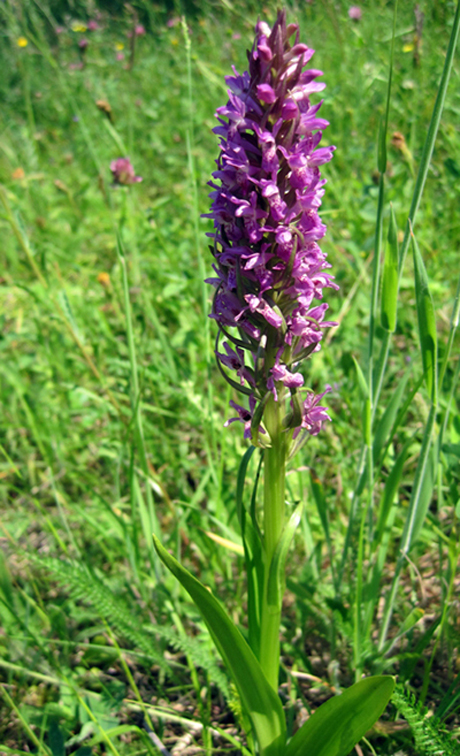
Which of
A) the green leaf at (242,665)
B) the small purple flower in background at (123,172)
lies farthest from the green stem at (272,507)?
the small purple flower in background at (123,172)

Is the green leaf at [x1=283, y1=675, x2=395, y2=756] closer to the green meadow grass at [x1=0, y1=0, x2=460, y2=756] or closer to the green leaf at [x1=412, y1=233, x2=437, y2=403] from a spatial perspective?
the green meadow grass at [x1=0, y1=0, x2=460, y2=756]

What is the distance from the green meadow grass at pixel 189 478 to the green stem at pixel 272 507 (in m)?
0.32

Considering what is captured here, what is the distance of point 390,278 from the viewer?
4.53 feet

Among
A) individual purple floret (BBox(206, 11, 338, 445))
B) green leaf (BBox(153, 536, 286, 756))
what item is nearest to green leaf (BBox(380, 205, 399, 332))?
individual purple floret (BBox(206, 11, 338, 445))

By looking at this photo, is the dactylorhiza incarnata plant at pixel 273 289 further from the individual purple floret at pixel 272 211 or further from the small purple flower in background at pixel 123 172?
the small purple flower in background at pixel 123 172

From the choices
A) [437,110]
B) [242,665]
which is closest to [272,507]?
[242,665]

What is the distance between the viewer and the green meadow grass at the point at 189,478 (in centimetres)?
165

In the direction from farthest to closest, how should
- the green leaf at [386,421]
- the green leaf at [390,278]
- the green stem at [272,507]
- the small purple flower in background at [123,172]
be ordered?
the small purple flower in background at [123,172], the green leaf at [386,421], the green leaf at [390,278], the green stem at [272,507]

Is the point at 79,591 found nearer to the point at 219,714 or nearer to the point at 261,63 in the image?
the point at 219,714

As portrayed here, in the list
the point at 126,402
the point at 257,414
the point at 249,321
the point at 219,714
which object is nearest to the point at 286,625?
the point at 219,714

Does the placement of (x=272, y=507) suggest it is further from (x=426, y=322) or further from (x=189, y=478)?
(x=189, y=478)

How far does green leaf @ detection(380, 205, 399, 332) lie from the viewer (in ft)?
4.43

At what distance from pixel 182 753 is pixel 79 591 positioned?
68 cm

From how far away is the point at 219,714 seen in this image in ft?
6.02
